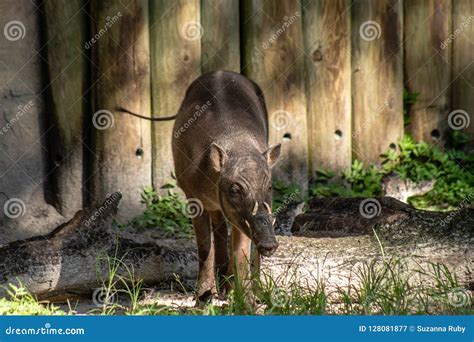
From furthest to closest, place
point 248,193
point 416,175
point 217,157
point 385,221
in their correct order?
point 416,175
point 385,221
point 217,157
point 248,193

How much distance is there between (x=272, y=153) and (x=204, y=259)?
1.06 meters

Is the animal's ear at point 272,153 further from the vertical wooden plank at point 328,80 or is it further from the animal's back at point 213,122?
the vertical wooden plank at point 328,80

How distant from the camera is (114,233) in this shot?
8.58 m

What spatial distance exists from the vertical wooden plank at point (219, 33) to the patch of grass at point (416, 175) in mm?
1641

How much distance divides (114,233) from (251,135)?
4.51ft

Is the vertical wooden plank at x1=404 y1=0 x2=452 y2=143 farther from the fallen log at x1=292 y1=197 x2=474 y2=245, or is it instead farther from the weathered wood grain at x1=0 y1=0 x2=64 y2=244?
the weathered wood grain at x1=0 y1=0 x2=64 y2=244

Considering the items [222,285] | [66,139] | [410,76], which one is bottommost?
[222,285]

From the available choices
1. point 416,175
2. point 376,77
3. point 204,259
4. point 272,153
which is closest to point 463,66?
point 376,77

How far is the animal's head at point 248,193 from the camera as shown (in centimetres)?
751

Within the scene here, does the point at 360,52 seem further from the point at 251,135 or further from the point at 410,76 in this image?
the point at 251,135

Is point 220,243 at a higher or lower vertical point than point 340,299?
higher

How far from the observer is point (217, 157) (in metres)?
8.02

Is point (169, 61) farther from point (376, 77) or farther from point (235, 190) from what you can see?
point (235, 190)

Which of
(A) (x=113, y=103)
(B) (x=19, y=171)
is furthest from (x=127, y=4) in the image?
(B) (x=19, y=171)
